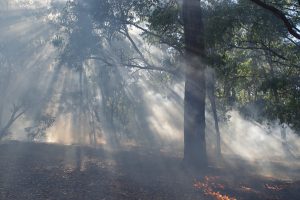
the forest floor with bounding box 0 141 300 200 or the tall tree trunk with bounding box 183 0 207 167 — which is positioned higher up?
the tall tree trunk with bounding box 183 0 207 167

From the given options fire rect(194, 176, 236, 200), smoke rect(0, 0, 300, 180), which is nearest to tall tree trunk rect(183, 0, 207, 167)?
fire rect(194, 176, 236, 200)

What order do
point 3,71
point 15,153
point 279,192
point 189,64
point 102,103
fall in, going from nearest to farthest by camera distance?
point 279,192, point 189,64, point 15,153, point 3,71, point 102,103

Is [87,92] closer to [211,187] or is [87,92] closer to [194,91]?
[194,91]

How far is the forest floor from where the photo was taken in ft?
32.4

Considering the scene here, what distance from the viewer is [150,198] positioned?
392 inches

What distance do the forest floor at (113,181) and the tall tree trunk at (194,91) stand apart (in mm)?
761

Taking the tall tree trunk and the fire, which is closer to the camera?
the fire

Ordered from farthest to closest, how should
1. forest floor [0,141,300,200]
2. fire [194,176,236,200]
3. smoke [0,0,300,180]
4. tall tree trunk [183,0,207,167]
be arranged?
smoke [0,0,300,180], tall tree trunk [183,0,207,167], fire [194,176,236,200], forest floor [0,141,300,200]

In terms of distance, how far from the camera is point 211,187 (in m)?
11.8

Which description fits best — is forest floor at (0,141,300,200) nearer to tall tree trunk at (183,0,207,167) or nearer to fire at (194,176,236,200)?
fire at (194,176,236,200)

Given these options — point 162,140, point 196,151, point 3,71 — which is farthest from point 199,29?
point 162,140

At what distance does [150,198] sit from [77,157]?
22.3 ft

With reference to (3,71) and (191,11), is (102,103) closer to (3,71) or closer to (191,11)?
(3,71)

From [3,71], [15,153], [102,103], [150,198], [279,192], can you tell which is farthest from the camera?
[102,103]
